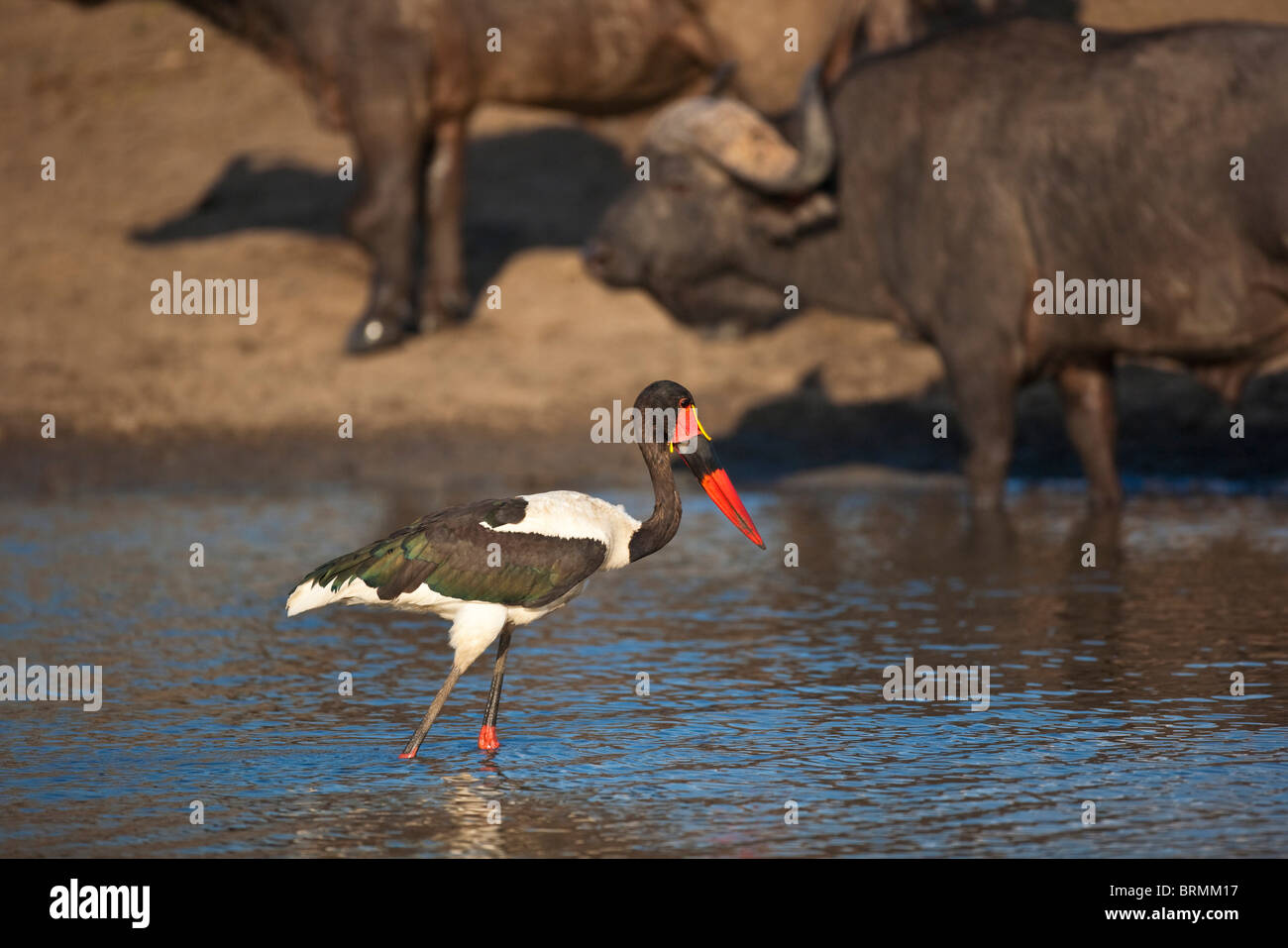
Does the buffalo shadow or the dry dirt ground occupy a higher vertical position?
the dry dirt ground

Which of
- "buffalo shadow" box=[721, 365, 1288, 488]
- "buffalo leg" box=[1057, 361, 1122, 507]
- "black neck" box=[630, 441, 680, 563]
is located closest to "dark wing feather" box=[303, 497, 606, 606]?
"black neck" box=[630, 441, 680, 563]

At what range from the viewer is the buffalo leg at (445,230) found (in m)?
18.7

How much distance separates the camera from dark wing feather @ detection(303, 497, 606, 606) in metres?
7.43

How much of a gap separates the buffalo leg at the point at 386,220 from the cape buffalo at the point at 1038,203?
12.0ft

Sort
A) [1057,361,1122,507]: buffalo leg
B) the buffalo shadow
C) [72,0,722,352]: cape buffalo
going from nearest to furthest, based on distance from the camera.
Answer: [1057,361,1122,507]: buffalo leg
the buffalo shadow
[72,0,722,352]: cape buffalo

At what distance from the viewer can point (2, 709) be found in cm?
837

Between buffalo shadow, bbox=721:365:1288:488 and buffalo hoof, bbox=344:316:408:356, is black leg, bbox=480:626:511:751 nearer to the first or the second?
buffalo shadow, bbox=721:365:1288:488

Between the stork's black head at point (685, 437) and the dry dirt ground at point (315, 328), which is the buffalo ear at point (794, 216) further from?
the stork's black head at point (685, 437)

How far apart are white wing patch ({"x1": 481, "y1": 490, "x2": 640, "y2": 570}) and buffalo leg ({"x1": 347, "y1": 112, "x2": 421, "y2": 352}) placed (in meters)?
10.6

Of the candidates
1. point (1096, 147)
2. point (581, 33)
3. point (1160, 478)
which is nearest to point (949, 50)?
point (1096, 147)

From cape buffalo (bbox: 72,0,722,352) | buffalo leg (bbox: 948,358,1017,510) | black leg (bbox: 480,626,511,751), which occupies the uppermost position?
cape buffalo (bbox: 72,0,722,352)

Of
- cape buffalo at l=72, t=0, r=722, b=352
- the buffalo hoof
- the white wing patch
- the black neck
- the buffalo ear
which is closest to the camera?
the white wing patch

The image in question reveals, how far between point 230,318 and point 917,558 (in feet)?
29.5

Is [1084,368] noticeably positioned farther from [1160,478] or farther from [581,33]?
[581,33]
